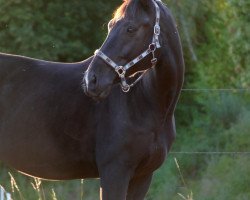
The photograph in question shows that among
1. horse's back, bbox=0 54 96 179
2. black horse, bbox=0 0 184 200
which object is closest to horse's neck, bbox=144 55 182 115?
black horse, bbox=0 0 184 200

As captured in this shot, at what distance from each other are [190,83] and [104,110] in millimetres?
8185

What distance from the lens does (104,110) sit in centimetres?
549

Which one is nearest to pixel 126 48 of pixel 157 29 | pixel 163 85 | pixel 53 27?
pixel 157 29

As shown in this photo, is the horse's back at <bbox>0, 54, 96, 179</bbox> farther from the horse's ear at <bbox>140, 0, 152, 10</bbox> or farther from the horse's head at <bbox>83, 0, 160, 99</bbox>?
the horse's ear at <bbox>140, 0, 152, 10</bbox>

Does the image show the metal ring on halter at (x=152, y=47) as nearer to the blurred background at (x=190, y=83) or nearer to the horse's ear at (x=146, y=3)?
the horse's ear at (x=146, y=3)

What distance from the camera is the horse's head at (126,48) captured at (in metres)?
5.05

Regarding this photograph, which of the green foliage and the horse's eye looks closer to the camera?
the horse's eye

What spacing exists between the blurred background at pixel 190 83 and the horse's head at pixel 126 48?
173 inches

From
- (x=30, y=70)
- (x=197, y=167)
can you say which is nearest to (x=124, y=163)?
(x=30, y=70)

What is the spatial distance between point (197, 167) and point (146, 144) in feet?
20.3

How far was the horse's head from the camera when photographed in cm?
505

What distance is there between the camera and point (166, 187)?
1048 centimetres

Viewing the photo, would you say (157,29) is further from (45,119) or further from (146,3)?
(45,119)

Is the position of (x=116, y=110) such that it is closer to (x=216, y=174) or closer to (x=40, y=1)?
(x=216, y=174)
